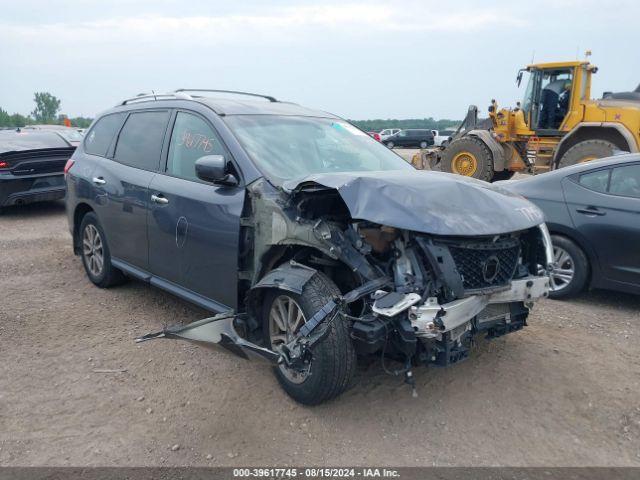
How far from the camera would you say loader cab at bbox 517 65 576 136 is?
12.5m

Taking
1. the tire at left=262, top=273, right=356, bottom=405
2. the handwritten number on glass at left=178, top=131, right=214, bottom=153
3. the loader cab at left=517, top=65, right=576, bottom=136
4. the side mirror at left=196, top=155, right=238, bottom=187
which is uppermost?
the loader cab at left=517, top=65, right=576, bottom=136

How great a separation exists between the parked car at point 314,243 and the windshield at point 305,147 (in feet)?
0.05

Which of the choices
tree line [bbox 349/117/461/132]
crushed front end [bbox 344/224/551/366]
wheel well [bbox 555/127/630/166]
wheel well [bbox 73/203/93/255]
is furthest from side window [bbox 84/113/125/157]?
tree line [bbox 349/117/461/132]

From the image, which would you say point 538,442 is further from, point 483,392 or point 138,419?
point 138,419

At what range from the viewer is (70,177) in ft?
19.1

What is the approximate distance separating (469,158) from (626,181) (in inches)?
325

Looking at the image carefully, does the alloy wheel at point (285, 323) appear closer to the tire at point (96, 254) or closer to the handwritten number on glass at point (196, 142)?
the handwritten number on glass at point (196, 142)

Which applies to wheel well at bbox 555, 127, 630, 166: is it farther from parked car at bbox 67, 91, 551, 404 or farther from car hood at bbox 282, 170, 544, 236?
car hood at bbox 282, 170, 544, 236

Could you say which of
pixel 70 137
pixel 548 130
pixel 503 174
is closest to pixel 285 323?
pixel 70 137

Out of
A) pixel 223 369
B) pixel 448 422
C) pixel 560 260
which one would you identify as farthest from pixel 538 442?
pixel 560 260

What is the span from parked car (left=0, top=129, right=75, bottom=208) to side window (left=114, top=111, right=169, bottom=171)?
5.08 meters

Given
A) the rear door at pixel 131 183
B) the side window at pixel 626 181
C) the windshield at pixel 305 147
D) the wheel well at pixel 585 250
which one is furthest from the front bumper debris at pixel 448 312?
the rear door at pixel 131 183

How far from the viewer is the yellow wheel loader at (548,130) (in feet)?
37.7

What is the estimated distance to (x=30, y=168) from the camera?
9.41 m
